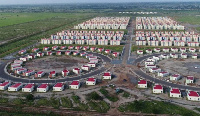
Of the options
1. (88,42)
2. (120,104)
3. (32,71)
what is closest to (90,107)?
(120,104)

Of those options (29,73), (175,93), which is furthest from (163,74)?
(29,73)

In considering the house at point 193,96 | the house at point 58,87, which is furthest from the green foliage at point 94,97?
the house at point 193,96

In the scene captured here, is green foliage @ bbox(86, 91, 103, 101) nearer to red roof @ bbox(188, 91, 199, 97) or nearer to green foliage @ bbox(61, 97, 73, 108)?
green foliage @ bbox(61, 97, 73, 108)

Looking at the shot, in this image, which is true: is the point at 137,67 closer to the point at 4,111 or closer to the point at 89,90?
the point at 89,90

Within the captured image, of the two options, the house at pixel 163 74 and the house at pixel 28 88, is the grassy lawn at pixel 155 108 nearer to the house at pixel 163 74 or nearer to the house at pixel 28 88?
the house at pixel 163 74

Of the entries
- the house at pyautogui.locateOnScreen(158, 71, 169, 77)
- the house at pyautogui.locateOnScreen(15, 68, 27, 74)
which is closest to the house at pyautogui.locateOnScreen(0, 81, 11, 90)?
the house at pyautogui.locateOnScreen(15, 68, 27, 74)

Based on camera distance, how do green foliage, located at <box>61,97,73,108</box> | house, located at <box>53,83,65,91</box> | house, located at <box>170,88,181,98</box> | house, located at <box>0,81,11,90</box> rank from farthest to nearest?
house, located at <box>0,81,11,90</box> < house, located at <box>53,83,65,91</box> < house, located at <box>170,88,181,98</box> < green foliage, located at <box>61,97,73,108</box>

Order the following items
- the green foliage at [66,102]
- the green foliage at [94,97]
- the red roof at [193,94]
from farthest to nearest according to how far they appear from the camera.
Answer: the green foliage at [94,97], the red roof at [193,94], the green foliage at [66,102]

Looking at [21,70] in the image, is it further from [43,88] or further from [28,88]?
[43,88]
